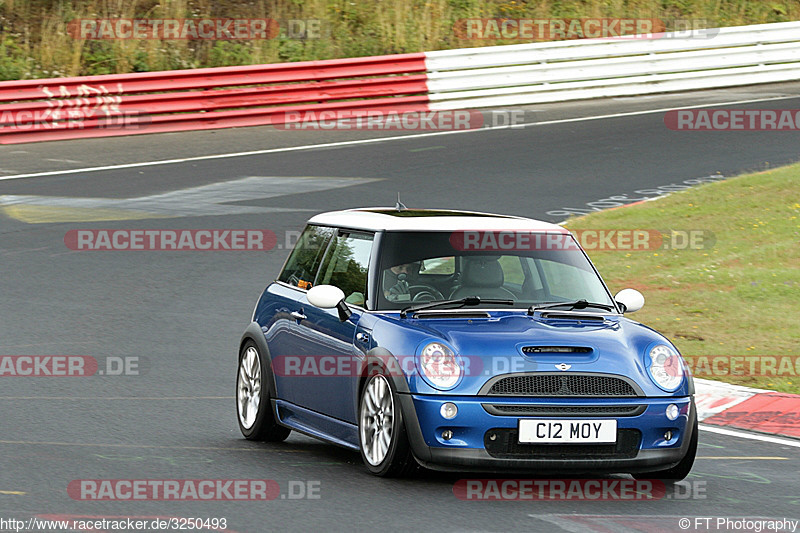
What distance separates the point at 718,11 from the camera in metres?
35.3

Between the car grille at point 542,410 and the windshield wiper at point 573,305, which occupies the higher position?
the windshield wiper at point 573,305

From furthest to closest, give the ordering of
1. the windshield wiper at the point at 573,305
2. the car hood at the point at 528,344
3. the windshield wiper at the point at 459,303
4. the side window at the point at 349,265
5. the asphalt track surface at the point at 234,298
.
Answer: the side window at the point at 349,265 → the windshield wiper at the point at 573,305 → the windshield wiper at the point at 459,303 → the car hood at the point at 528,344 → the asphalt track surface at the point at 234,298

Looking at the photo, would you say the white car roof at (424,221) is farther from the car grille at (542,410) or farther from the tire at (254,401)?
the car grille at (542,410)

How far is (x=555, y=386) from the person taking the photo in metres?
7.13

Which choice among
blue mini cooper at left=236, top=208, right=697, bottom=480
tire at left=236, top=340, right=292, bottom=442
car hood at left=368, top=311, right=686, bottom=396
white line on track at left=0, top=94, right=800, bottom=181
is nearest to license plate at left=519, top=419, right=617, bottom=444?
blue mini cooper at left=236, top=208, right=697, bottom=480

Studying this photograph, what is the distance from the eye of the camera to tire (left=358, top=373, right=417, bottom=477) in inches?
284

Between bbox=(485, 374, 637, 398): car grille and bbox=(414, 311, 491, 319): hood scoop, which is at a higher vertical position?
bbox=(414, 311, 491, 319): hood scoop

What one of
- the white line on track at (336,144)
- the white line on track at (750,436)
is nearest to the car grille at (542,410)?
the white line on track at (750,436)

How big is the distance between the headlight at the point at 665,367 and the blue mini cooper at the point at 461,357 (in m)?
0.01

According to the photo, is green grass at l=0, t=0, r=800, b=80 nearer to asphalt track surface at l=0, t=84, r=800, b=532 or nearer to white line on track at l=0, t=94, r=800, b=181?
asphalt track surface at l=0, t=84, r=800, b=532

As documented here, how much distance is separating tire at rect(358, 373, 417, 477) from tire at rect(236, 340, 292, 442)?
4.16ft

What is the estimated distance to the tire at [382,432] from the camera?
23.7 ft

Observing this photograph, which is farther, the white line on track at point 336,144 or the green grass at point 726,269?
the white line on track at point 336,144

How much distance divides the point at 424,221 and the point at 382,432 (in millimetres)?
1537
